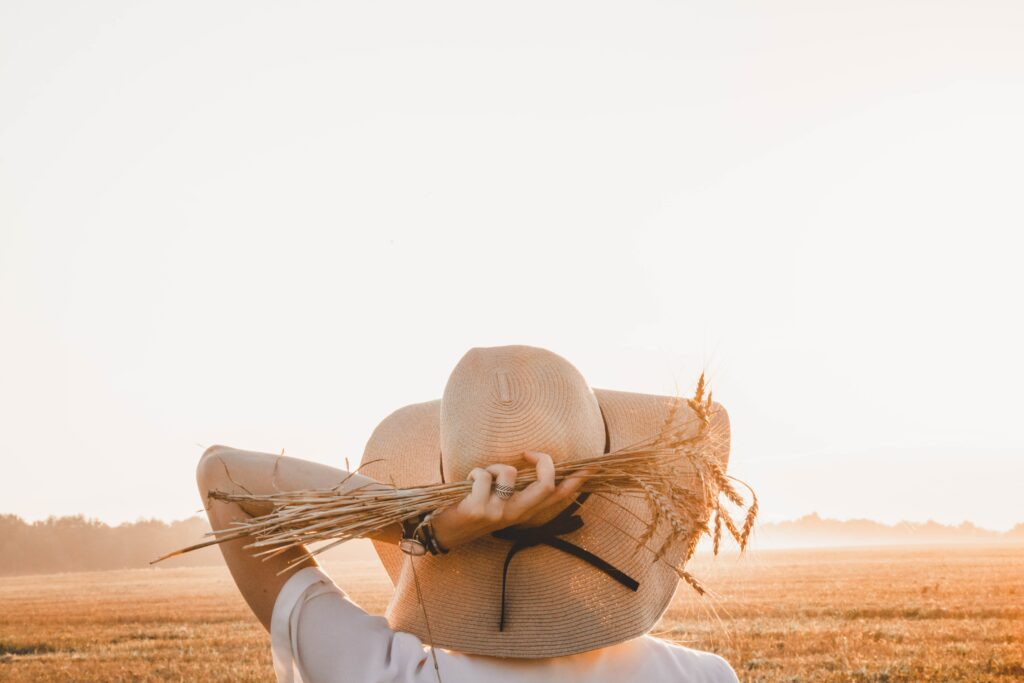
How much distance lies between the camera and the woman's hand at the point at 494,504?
6.17ft

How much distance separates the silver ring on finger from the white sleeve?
34cm

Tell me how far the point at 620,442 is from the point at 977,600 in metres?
13.8

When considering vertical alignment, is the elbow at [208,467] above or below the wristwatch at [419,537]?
above

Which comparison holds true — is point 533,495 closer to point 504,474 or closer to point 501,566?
point 504,474

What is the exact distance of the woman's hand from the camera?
1.88m

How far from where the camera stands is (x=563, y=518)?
2.21 m

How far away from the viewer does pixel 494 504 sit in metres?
1.88

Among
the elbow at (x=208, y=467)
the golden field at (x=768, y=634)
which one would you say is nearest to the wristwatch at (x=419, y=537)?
the elbow at (x=208, y=467)

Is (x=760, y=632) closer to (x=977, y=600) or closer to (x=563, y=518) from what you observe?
(x=977, y=600)

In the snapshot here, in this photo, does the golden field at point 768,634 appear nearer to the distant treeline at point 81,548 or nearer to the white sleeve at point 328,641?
the white sleeve at point 328,641

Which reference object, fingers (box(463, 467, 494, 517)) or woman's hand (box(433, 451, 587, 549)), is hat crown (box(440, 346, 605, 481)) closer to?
woman's hand (box(433, 451, 587, 549))

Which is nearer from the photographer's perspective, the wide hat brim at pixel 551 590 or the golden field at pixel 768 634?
the wide hat brim at pixel 551 590

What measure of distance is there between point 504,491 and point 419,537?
0.24 m

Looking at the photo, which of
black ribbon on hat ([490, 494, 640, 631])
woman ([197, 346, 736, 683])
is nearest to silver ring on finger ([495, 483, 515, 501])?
woman ([197, 346, 736, 683])
